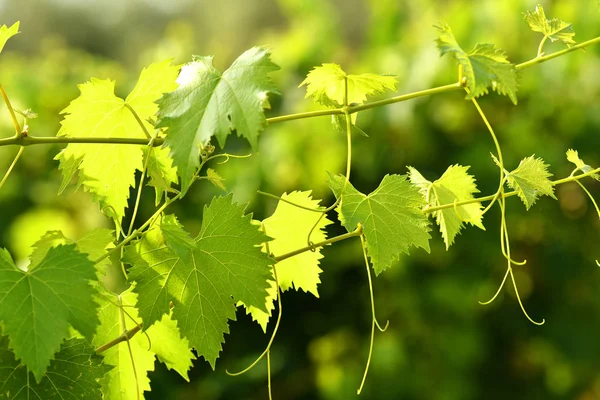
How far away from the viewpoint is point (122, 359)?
0.77 m

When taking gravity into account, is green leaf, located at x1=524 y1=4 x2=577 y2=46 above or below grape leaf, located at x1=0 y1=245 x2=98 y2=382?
above

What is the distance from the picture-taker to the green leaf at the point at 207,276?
26.5 inches

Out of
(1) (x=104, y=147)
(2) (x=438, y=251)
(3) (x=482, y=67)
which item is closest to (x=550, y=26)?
(3) (x=482, y=67)

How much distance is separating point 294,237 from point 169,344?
16cm

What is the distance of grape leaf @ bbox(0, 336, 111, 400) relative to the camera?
0.64 metres

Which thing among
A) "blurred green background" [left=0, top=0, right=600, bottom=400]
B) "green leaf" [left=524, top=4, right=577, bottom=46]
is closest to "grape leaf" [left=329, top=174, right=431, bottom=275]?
"green leaf" [left=524, top=4, right=577, bottom=46]

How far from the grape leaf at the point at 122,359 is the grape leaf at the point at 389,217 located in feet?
0.75

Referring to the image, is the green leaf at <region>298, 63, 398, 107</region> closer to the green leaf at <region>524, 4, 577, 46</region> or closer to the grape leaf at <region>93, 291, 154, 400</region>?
the green leaf at <region>524, 4, 577, 46</region>

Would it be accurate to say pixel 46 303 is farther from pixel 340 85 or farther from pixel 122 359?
pixel 340 85

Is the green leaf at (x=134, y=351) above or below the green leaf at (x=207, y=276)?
below

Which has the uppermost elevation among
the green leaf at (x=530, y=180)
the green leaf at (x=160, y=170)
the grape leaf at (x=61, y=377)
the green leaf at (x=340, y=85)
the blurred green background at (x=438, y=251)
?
the green leaf at (x=340, y=85)

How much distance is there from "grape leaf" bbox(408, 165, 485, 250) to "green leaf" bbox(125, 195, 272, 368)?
0.69 ft

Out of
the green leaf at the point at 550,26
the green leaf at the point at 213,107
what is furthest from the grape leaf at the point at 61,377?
the green leaf at the point at 550,26

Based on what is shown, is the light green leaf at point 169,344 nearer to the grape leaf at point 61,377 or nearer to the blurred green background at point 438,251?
the grape leaf at point 61,377
